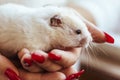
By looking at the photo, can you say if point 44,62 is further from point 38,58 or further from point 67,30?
point 67,30

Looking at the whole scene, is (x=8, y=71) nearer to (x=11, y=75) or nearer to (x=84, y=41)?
(x=11, y=75)

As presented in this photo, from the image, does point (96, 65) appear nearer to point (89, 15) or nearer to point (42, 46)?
point (89, 15)

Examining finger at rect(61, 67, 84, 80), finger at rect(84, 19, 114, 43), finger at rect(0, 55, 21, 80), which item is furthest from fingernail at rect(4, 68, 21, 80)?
finger at rect(84, 19, 114, 43)

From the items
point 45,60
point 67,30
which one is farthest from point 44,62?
point 67,30

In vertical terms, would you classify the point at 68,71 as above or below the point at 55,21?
below

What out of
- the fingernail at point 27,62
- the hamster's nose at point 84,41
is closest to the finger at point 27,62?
the fingernail at point 27,62

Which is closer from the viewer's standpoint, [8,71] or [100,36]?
[8,71]

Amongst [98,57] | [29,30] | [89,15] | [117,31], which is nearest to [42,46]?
[29,30]
